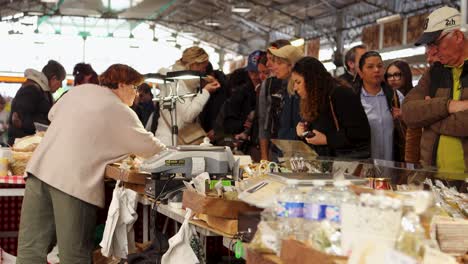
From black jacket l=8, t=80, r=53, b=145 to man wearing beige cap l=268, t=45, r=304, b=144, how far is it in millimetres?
2645

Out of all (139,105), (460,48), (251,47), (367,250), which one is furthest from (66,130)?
(251,47)

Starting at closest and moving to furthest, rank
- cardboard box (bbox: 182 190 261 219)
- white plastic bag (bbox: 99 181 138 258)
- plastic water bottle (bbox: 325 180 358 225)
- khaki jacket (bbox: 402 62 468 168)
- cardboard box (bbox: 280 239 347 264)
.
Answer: cardboard box (bbox: 280 239 347 264)
plastic water bottle (bbox: 325 180 358 225)
cardboard box (bbox: 182 190 261 219)
khaki jacket (bbox: 402 62 468 168)
white plastic bag (bbox: 99 181 138 258)

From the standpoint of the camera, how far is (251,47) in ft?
84.0

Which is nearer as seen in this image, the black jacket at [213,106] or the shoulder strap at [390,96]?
the shoulder strap at [390,96]

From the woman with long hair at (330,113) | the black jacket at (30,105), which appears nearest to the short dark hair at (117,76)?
the woman with long hair at (330,113)

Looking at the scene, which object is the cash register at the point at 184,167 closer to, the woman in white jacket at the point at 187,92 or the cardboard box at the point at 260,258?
the cardboard box at the point at 260,258

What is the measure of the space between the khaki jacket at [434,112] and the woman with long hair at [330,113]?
0.29 meters

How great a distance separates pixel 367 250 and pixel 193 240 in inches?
57.3

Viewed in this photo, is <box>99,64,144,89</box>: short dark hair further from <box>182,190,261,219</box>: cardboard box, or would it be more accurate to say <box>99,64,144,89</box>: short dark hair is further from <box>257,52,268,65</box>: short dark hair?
<box>182,190,261,219</box>: cardboard box

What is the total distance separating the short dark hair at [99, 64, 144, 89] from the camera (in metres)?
4.15

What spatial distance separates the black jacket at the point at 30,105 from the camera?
643 centimetres

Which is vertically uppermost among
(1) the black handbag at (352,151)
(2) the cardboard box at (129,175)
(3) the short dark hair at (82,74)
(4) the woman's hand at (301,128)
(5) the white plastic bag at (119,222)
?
(3) the short dark hair at (82,74)

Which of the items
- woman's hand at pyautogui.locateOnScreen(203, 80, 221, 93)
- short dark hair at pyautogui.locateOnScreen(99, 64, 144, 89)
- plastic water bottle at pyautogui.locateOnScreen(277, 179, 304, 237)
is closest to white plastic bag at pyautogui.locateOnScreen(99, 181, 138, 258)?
short dark hair at pyautogui.locateOnScreen(99, 64, 144, 89)

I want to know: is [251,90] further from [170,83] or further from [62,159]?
[62,159]
